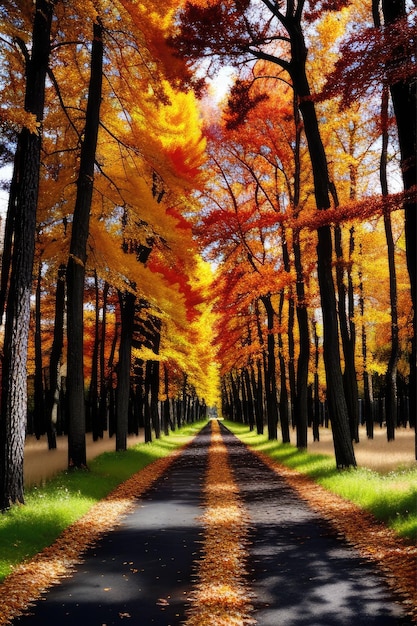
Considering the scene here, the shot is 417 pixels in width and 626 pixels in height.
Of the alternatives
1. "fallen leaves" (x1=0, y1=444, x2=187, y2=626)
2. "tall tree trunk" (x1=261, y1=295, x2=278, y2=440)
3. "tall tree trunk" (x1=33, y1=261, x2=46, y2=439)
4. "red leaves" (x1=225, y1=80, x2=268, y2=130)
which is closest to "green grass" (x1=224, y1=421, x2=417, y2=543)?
"fallen leaves" (x1=0, y1=444, x2=187, y2=626)

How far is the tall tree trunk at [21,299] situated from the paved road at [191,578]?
1949mm

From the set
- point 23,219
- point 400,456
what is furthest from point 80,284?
point 400,456

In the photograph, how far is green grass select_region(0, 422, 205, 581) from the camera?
6.91m

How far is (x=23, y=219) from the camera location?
30.1 feet

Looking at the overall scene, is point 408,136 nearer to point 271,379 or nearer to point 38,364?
point 38,364

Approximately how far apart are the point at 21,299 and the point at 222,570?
525 centimetres

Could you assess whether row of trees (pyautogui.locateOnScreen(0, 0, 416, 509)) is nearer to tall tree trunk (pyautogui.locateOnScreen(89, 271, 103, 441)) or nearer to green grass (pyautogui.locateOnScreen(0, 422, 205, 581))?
green grass (pyautogui.locateOnScreen(0, 422, 205, 581))

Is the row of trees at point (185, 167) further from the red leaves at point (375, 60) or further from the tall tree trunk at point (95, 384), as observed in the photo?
the tall tree trunk at point (95, 384)

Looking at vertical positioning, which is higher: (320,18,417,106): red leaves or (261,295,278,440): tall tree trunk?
(320,18,417,106): red leaves

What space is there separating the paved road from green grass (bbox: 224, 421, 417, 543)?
0.84m

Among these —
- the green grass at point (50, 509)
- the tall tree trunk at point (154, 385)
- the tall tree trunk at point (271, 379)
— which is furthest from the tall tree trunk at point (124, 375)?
the tall tree trunk at point (154, 385)

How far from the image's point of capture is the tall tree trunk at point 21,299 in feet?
28.9

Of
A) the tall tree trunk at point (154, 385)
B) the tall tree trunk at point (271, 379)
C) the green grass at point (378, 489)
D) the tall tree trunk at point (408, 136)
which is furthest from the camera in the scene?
the tall tree trunk at point (154, 385)

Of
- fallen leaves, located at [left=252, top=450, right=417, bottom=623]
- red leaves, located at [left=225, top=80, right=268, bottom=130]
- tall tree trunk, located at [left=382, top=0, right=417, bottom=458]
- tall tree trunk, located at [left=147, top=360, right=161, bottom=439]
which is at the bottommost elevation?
fallen leaves, located at [left=252, top=450, right=417, bottom=623]
